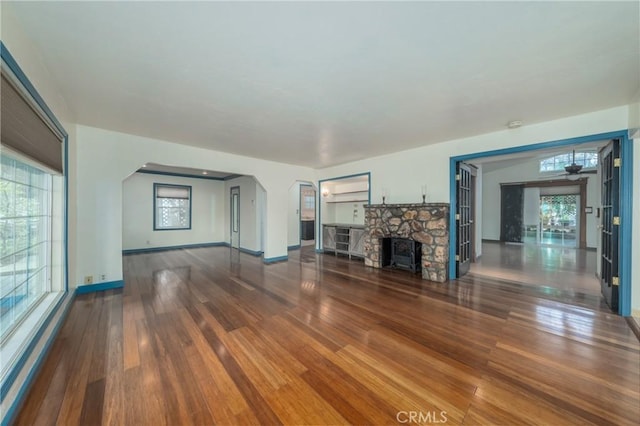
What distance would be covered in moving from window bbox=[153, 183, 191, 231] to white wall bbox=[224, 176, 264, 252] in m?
1.65

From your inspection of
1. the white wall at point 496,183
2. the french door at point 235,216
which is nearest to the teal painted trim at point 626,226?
the white wall at point 496,183

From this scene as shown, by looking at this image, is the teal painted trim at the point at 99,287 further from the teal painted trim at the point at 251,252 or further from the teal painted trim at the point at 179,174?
the teal painted trim at the point at 179,174

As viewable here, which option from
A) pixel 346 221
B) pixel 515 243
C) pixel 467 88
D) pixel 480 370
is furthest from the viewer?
pixel 515 243

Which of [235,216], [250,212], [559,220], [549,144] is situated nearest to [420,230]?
A: [549,144]

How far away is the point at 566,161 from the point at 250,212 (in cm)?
1128

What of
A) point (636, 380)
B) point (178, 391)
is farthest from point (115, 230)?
point (636, 380)

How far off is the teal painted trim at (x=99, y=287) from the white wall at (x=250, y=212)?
3323 mm

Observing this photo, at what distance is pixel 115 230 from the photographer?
394 centimetres

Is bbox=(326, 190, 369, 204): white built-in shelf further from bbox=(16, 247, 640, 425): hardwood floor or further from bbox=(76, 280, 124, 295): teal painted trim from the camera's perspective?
bbox=(76, 280, 124, 295): teal painted trim

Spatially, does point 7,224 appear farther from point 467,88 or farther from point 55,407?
point 467,88

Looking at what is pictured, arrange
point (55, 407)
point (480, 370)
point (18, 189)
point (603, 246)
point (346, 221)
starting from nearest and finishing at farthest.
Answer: point (55, 407) < point (480, 370) < point (18, 189) < point (603, 246) < point (346, 221)

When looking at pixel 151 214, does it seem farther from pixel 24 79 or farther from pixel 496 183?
pixel 496 183

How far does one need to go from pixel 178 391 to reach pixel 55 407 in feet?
2.42

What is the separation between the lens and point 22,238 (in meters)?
2.26
